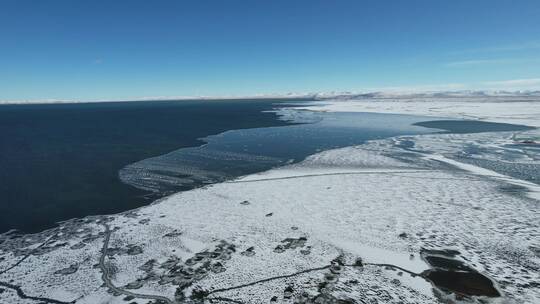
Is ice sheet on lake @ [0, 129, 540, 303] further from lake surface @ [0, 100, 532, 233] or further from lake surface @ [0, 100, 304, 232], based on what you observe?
lake surface @ [0, 100, 532, 233]

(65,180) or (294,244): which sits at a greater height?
(65,180)

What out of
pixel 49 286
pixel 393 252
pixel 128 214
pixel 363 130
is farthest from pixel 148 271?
Answer: pixel 363 130

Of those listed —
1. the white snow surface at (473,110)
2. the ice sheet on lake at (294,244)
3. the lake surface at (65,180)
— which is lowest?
the ice sheet on lake at (294,244)

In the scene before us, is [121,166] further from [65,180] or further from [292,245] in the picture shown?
[292,245]

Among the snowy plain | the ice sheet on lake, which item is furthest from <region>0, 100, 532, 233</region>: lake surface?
the ice sheet on lake

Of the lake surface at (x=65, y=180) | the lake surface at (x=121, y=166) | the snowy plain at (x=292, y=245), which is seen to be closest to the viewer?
the snowy plain at (x=292, y=245)

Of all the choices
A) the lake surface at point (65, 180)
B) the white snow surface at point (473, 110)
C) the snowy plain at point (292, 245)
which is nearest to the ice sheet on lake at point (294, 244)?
the snowy plain at point (292, 245)

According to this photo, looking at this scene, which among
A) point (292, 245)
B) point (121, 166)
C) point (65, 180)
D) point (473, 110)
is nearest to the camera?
point (292, 245)

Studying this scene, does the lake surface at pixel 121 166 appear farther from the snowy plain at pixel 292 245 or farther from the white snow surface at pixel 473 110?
the white snow surface at pixel 473 110

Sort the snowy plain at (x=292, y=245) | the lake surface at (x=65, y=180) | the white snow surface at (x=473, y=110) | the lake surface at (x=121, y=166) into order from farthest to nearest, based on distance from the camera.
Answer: the white snow surface at (x=473, y=110), the lake surface at (x=121, y=166), the lake surface at (x=65, y=180), the snowy plain at (x=292, y=245)

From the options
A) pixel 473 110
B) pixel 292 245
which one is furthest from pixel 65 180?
pixel 473 110
